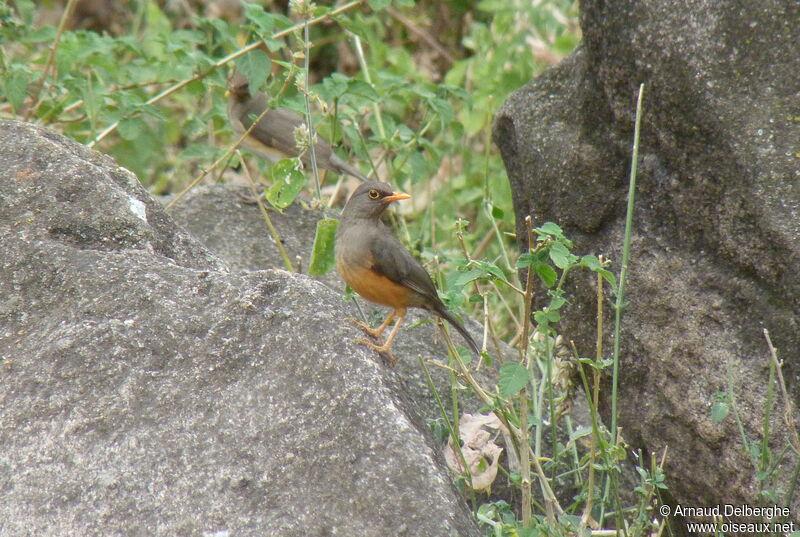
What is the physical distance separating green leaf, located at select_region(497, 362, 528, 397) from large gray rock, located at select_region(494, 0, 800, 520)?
2.49 ft

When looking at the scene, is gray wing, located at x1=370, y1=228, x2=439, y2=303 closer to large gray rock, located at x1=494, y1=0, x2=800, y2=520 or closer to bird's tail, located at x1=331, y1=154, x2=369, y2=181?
large gray rock, located at x1=494, y1=0, x2=800, y2=520

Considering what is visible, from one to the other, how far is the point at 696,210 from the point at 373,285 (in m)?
1.37

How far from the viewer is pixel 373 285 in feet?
14.3

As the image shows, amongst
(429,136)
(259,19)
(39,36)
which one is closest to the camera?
(259,19)

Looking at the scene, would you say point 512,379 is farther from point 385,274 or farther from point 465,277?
point 385,274

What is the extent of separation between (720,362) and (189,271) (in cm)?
192

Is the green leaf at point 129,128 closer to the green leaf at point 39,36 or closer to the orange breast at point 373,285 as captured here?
the green leaf at point 39,36

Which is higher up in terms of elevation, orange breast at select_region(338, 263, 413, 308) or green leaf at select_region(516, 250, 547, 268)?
green leaf at select_region(516, 250, 547, 268)

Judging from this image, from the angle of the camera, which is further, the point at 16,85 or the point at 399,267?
the point at 16,85

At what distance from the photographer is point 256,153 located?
7.44 meters

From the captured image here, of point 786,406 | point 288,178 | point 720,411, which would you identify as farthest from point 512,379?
point 288,178

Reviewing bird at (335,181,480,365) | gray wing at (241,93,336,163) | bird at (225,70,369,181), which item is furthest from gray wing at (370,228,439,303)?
gray wing at (241,93,336,163)

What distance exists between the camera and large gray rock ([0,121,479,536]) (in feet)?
9.52

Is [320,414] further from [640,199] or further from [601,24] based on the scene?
[601,24]
